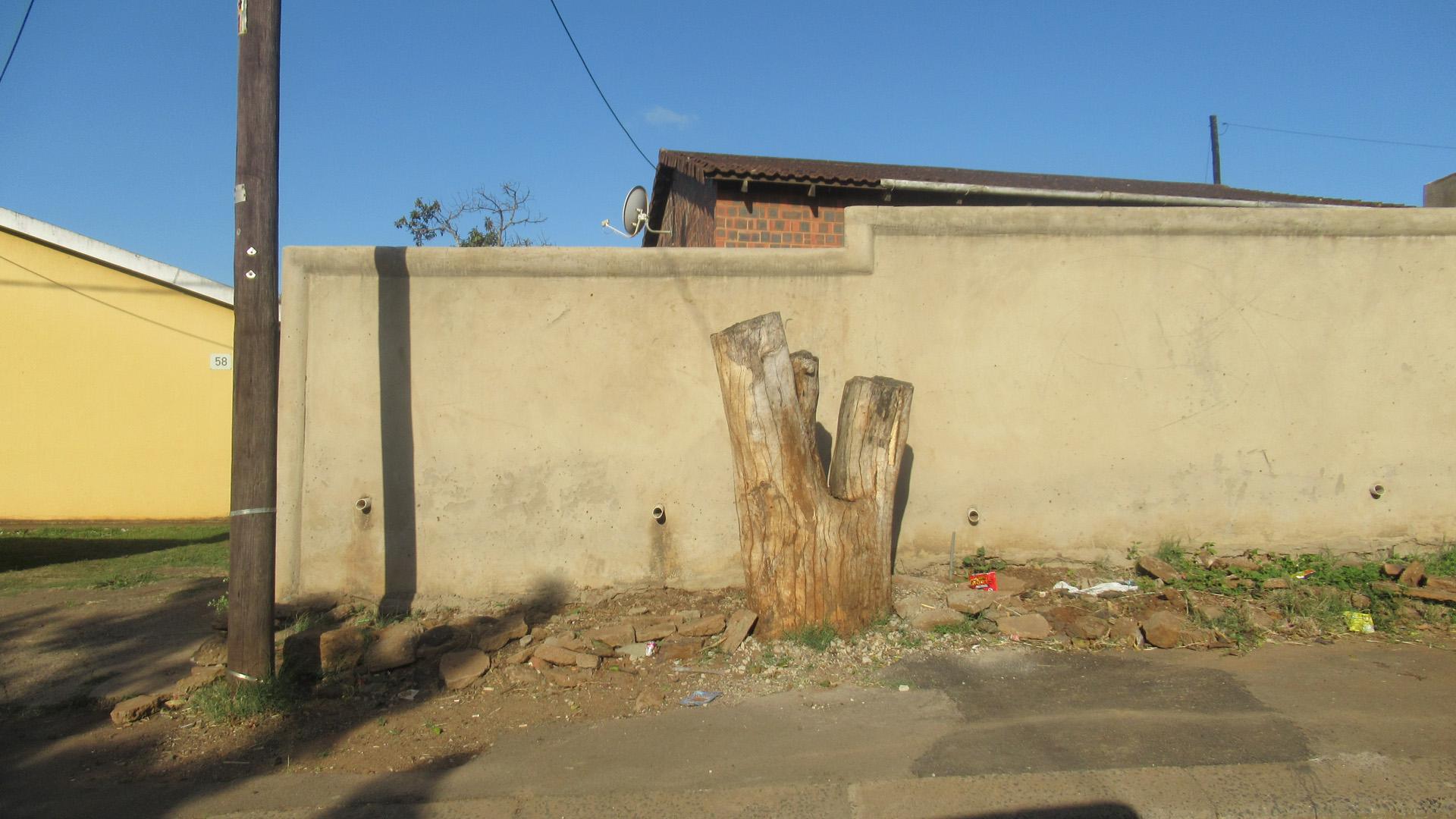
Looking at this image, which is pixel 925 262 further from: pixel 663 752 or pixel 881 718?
pixel 663 752

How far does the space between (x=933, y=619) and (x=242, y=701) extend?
3.71 m

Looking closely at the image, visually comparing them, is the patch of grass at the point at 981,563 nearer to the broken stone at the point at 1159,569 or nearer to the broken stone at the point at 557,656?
the broken stone at the point at 1159,569

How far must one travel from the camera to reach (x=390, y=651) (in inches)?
213

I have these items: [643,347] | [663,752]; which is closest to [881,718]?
[663,752]

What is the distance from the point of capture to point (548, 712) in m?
4.99

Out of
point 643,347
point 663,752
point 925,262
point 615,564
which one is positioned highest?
point 925,262

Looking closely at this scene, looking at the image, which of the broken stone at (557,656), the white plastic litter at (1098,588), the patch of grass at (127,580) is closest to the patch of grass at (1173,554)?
the white plastic litter at (1098,588)

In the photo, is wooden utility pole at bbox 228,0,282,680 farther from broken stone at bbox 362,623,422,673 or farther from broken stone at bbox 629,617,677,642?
broken stone at bbox 629,617,677,642

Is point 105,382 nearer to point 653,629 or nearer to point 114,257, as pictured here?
point 114,257

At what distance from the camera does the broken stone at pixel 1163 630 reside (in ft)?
17.7

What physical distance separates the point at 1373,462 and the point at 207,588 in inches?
333

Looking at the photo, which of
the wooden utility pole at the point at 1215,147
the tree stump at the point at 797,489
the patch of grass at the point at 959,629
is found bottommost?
the patch of grass at the point at 959,629

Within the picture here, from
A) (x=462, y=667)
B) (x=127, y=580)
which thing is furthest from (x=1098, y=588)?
(x=127, y=580)

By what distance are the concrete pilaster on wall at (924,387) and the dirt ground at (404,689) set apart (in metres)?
0.48
